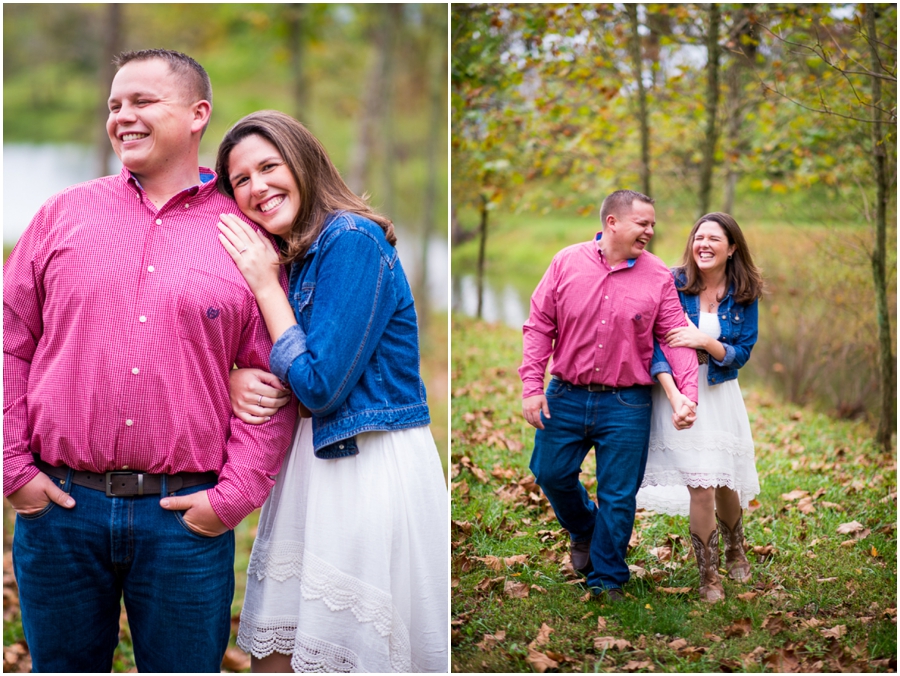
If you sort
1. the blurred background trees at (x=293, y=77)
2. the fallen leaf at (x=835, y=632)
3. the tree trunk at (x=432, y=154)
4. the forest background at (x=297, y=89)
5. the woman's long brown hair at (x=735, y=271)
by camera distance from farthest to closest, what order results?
1. the blurred background trees at (x=293, y=77)
2. the forest background at (x=297, y=89)
3. the tree trunk at (x=432, y=154)
4. the woman's long brown hair at (x=735, y=271)
5. the fallen leaf at (x=835, y=632)

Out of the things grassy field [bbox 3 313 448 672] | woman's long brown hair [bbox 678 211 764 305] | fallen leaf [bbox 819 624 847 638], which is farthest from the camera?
grassy field [bbox 3 313 448 672]

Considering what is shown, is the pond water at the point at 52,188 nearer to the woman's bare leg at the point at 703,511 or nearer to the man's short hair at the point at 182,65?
the woman's bare leg at the point at 703,511

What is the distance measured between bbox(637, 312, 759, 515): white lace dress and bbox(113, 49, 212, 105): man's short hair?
2.11 metres

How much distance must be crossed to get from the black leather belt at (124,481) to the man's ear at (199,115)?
104 cm

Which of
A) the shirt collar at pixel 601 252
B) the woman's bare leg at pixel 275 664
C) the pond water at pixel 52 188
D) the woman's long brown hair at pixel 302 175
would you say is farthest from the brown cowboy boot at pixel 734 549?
the pond water at pixel 52 188

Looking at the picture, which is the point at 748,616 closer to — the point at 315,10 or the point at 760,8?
the point at 760,8

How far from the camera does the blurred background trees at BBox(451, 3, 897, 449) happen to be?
14.7 ft

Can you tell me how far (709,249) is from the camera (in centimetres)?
323

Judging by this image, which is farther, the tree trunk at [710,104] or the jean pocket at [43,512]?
the tree trunk at [710,104]

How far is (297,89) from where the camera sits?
380 inches

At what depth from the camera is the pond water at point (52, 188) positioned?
1016cm

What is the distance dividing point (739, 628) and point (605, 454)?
0.84m

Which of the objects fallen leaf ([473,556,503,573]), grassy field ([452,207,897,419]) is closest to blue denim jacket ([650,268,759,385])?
fallen leaf ([473,556,503,573])

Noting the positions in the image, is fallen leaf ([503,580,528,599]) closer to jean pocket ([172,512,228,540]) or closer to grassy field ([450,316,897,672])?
grassy field ([450,316,897,672])
